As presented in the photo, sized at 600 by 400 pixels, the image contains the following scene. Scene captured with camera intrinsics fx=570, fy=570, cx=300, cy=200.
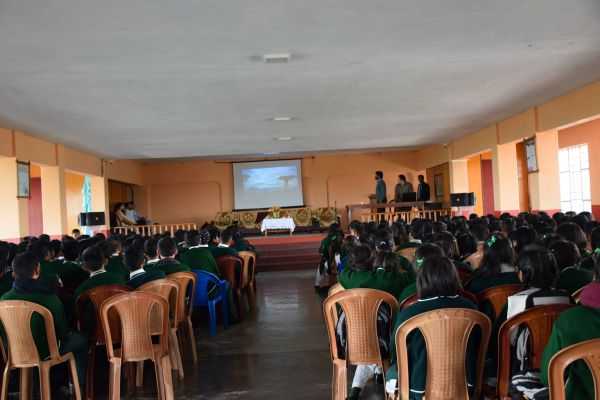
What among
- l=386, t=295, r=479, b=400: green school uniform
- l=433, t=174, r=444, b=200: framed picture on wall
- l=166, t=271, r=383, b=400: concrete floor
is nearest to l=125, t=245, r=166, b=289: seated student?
l=166, t=271, r=383, b=400: concrete floor

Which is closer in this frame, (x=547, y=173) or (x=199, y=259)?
(x=199, y=259)

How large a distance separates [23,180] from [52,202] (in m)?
1.50

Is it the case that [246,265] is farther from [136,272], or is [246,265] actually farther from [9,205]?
[9,205]

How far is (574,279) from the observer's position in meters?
3.15

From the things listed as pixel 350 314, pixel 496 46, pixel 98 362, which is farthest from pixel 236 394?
pixel 496 46

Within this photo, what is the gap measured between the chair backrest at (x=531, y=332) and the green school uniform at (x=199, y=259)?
150 inches

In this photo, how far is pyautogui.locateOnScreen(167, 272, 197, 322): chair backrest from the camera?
435cm

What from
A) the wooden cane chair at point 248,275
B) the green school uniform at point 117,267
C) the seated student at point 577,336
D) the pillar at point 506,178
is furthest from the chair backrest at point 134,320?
the pillar at point 506,178

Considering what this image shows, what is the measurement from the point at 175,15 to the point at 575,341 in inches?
132

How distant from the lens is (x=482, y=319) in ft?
7.95

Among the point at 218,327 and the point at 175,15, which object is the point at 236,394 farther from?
the point at 175,15

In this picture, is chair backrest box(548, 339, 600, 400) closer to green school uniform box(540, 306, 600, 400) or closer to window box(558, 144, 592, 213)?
green school uniform box(540, 306, 600, 400)

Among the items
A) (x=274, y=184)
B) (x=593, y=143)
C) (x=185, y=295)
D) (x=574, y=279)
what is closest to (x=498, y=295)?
(x=574, y=279)

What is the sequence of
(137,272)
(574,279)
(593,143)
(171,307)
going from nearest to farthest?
(574,279), (171,307), (137,272), (593,143)
